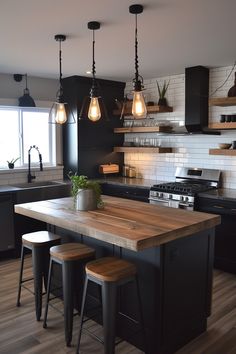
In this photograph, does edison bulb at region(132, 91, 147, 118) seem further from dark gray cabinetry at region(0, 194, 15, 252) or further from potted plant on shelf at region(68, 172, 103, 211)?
dark gray cabinetry at region(0, 194, 15, 252)

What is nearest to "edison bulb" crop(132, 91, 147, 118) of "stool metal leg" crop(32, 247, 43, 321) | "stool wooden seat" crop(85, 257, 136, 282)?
"stool wooden seat" crop(85, 257, 136, 282)

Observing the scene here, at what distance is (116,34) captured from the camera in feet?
10.3

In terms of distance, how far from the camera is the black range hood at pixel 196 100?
453 cm

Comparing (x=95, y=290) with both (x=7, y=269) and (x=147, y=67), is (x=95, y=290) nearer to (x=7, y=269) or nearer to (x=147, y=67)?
(x=7, y=269)

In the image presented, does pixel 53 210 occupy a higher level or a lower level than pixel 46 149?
lower

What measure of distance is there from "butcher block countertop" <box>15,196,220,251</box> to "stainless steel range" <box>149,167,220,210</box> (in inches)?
48.1

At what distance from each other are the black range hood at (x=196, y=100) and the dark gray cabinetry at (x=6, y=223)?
251 cm

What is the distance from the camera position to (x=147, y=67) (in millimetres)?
4559

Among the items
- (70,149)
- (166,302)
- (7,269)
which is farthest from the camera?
(70,149)

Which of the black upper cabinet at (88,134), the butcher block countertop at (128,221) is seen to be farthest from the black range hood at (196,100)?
the butcher block countertop at (128,221)

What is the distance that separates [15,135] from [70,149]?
0.89 m

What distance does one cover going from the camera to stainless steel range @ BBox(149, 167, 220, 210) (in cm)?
422

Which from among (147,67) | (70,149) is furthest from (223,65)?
(70,149)

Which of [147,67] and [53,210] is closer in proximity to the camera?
[53,210]
